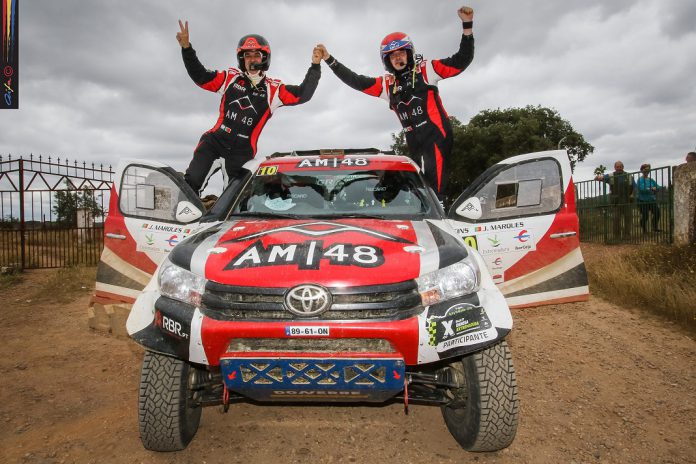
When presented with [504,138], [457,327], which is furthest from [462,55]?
[504,138]

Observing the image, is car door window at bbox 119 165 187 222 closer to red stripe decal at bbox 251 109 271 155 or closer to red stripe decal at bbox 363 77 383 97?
red stripe decal at bbox 251 109 271 155

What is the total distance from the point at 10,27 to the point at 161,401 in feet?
31.5

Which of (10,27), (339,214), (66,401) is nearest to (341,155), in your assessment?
(339,214)

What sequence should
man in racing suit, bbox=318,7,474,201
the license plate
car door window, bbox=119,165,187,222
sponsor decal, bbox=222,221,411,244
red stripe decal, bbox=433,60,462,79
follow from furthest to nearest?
red stripe decal, bbox=433,60,462,79 < man in racing suit, bbox=318,7,474,201 < car door window, bbox=119,165,187,222 < sponsor decal, bbox=222,221,411,244 < the license plate

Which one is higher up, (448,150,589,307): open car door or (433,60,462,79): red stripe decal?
(433,60,462,79): red stripe decal

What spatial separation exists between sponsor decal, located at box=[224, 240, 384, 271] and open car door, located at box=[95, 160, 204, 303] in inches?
56.5

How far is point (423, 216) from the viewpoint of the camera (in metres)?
3.23

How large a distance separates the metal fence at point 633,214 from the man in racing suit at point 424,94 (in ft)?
18.9

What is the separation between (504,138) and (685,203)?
71.7 ft

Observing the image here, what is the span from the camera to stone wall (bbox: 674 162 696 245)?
7.29m

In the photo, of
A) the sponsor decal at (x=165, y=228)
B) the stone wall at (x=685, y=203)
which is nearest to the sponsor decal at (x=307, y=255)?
the sponsor decal at (x=165, y=228)

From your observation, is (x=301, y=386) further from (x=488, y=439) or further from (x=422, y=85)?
(x=422, y=85)

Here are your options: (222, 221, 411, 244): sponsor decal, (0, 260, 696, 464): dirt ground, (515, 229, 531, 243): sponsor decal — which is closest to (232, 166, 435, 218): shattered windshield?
(222, 221, 411, 244): sponsor decal

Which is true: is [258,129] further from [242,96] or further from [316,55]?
[316,55]
